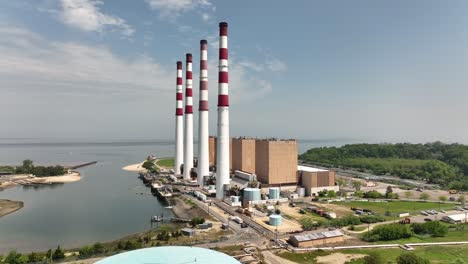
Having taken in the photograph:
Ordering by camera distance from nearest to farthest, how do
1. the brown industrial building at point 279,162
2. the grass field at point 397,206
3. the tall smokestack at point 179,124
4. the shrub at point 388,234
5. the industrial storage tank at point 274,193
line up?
the shrub at point 388,234 → the grass field at point 397,206 → the industrial storage tank at point 274,193 → the brown industrial building at point 279,162 → the tall smokestack at point 179,124

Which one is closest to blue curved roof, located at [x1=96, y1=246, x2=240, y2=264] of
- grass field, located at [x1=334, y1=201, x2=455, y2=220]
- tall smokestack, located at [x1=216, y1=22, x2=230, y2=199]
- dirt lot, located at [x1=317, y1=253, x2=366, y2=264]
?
dirt lot, located at [x1=317, y1=253, x2=366, y2=264]

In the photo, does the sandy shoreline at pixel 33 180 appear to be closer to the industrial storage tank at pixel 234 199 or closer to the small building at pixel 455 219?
the industrial storage tank at pixel 234 199

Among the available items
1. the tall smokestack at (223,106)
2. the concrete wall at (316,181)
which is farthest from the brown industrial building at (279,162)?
the tall smokestack at (223,106)

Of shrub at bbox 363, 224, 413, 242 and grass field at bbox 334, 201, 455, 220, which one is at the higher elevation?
shrub at bbox 363, 224, 413, 242

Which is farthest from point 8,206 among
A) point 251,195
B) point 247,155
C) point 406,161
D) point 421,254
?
point 406,161

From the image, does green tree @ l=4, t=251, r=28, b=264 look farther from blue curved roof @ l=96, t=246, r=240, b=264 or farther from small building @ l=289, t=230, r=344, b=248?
small building @ l=289, t=230, r=344, b=248

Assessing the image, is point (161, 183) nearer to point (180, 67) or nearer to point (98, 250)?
point (180, 67)

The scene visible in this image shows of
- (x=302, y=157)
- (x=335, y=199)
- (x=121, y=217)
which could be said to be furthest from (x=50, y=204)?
(x=302, y=157)
